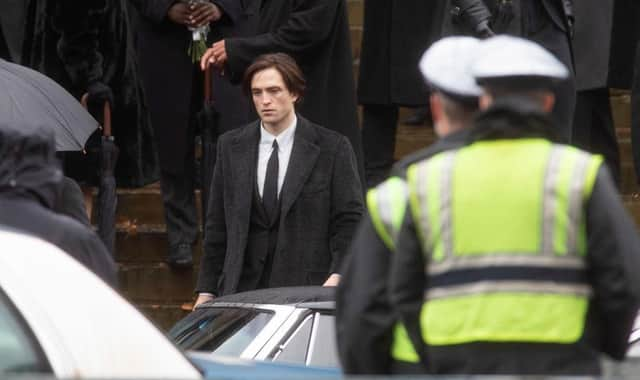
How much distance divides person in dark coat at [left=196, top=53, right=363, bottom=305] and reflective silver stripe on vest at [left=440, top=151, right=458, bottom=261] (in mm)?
4222

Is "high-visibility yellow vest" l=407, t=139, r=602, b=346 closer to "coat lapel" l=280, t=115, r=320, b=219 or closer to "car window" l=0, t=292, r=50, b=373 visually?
"car window" l=0, t=292, r=50, b=373

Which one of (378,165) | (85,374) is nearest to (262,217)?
(378,165)

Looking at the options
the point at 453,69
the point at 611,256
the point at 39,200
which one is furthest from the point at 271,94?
the point at 611,256

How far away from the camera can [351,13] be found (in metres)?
14.6

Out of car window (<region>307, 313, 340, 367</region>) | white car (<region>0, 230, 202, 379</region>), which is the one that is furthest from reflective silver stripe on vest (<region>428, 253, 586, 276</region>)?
car window (<region>307, 313, 340, 367</region>)

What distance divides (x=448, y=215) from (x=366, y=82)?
6.08 meters

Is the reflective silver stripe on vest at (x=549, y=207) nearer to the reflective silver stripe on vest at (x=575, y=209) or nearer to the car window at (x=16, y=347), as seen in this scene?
the reflective silver stripe on vest at (x=575, y=209)

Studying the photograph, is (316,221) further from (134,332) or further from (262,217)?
(134,332)

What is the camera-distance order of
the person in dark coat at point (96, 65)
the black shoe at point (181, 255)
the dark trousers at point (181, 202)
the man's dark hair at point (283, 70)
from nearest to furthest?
the man's dark hair at point (283, 70) < the person in dark coat at point (96, 65) < the dark trousers at point (181, 202) < the black shoe at point (181, 255)

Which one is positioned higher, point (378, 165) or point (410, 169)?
point (410, 169)

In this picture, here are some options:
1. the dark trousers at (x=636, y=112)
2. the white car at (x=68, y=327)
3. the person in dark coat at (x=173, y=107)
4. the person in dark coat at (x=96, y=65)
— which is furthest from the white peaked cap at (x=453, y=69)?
the person in dark coat at (x=173, y=107)

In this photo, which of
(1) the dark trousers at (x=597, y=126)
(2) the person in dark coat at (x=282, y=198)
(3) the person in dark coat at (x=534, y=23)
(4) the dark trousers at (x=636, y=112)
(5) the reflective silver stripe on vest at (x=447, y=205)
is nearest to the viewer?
(5) the reflective silver stripe on vest at (x=447, y=205)

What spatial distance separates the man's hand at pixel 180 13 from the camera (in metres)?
11.7

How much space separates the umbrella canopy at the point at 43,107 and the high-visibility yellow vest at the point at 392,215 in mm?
3836
